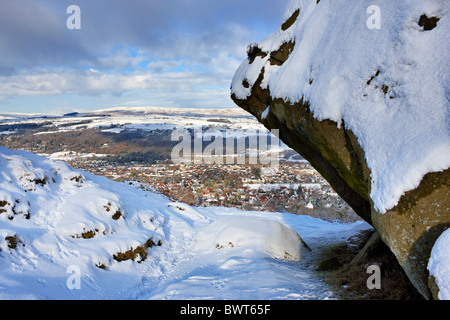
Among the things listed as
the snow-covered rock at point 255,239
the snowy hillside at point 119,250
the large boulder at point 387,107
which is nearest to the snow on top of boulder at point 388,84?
the large boulder at point 387,107

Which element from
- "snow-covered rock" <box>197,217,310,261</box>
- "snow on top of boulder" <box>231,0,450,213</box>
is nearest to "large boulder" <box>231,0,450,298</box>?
"snow on top of boulder" <box>231,0,450,213</box>

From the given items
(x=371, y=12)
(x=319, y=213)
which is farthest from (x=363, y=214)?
(x=319, y=213)

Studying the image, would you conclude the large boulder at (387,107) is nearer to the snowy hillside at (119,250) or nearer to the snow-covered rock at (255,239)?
the snowy hillside at (119,250)

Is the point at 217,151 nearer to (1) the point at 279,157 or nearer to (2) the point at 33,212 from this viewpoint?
(1) the point at 279,157

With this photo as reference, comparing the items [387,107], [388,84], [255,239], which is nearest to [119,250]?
[255,239]

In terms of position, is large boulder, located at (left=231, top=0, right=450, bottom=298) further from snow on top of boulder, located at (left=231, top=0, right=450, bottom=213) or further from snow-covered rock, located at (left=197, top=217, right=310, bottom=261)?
snow-covered rock, located at (left=197, top=217, right=310, bottom=261)

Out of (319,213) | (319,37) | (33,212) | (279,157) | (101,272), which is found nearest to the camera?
(319,37)
